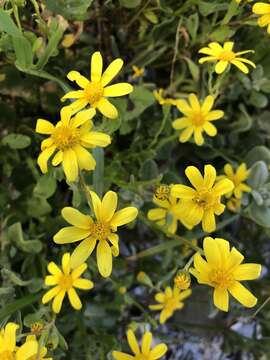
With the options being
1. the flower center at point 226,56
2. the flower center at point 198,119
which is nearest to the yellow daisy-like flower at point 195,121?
the flower center at point 198,119

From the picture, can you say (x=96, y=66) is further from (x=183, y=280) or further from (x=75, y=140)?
(x=183, y=280)

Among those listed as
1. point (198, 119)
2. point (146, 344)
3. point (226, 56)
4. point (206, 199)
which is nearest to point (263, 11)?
point (226, 56)

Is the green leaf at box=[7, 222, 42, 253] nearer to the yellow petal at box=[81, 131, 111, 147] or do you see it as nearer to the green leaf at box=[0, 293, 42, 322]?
the green leaf at box=[0, 293, 42, 322]

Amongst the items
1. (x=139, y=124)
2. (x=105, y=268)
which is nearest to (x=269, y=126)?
(x=139, y=124)

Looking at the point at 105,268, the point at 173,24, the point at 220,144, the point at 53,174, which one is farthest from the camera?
the point at 220,144

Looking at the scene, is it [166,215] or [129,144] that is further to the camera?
[129,144]

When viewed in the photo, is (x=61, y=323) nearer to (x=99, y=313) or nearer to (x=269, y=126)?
(x=99, y=313)
